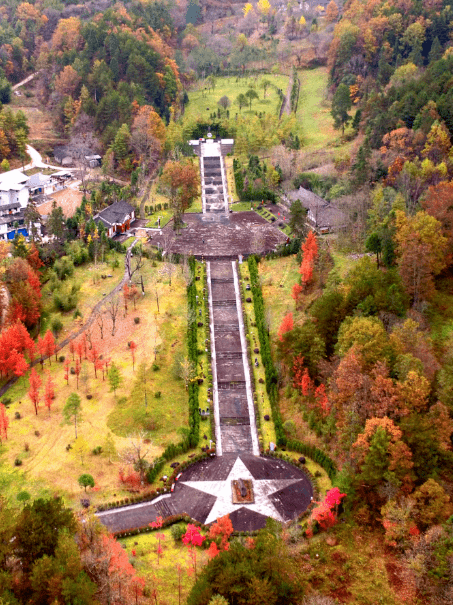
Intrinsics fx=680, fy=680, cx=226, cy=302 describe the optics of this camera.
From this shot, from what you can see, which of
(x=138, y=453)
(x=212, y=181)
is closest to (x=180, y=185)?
(x=212, y=181)

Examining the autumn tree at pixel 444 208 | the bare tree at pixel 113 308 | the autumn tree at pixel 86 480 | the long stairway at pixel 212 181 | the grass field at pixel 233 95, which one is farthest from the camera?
the grass field at pixel 233 95

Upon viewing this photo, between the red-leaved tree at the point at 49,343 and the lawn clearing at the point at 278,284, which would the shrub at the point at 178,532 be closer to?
the red-leaved tree at the point at 49,343

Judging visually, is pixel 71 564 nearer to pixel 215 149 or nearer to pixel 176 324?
pixel 176 324

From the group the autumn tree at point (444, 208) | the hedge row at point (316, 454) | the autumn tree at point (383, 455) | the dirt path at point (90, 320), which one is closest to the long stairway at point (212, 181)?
the dirt path at point (90, 320)

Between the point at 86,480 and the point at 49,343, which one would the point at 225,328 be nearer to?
the point at 49,343

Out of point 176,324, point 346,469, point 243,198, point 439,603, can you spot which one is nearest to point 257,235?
point 243,198
